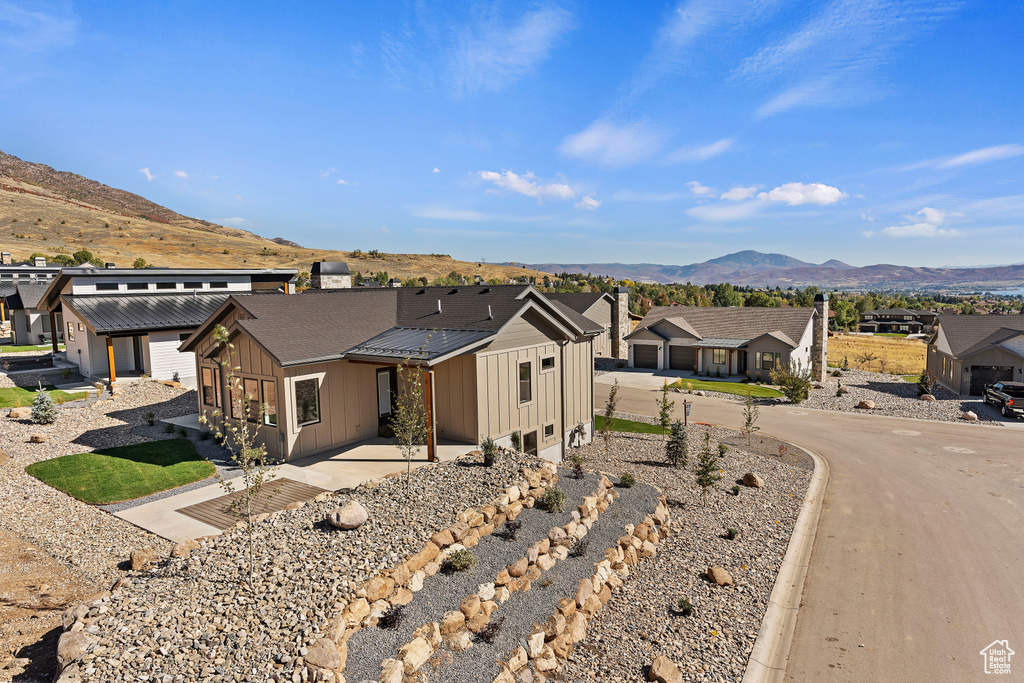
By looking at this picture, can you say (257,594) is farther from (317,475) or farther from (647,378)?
(647,378)

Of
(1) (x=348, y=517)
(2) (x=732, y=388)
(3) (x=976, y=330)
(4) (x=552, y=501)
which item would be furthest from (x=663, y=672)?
(3) (x=976, y=330)

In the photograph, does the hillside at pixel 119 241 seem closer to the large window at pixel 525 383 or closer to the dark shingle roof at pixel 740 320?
the dark shingle roof at pixel 740 320

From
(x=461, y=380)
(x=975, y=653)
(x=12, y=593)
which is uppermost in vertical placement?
(x=461, y=380)

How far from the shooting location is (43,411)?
61.4 feet

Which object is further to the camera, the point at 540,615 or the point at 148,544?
the point at 148,544

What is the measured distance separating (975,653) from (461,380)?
42.5 feet

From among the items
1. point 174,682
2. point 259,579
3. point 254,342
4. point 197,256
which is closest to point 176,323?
point 254,342

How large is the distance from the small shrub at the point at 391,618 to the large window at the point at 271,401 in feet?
26.4

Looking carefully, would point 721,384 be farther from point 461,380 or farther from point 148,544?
point 148,544

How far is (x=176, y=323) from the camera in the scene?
88.3ft

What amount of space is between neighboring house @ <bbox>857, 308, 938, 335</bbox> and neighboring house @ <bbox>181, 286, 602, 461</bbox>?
341ft

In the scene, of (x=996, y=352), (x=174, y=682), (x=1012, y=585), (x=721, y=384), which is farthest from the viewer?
(x=721, y=384)

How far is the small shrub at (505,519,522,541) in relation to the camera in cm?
1197

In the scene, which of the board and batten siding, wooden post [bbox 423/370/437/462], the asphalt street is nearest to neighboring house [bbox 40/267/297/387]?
the board and batten siding
